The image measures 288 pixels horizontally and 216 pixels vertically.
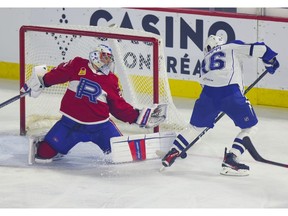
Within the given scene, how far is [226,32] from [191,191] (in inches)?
83.6

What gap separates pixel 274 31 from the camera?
910cm

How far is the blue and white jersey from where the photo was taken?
7.60m

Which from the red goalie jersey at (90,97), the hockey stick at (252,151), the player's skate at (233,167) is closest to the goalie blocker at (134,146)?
the red goalie jersey at (90,97)

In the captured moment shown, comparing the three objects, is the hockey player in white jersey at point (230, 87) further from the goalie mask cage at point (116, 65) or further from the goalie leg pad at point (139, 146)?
the goalie mask cage at point (116, 65)

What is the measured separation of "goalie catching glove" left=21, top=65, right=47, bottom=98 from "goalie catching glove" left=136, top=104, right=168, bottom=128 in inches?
25.0

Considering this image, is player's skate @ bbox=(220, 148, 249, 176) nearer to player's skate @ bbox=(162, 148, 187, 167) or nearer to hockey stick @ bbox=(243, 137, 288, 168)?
hockey stick @ bbox=(243, 137, 288, 168)

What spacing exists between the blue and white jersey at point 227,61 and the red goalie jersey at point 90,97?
54 centimetres

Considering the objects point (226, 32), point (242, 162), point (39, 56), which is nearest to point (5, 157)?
point (39, 56)

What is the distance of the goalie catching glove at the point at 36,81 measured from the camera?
7973 mm

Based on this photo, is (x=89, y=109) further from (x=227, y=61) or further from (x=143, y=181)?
(x=227, y=61)

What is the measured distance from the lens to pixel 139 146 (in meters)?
7.92

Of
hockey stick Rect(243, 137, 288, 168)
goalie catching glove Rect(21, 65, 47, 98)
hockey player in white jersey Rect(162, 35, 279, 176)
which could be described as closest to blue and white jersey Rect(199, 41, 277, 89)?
hockey player in white jersey Rect(162, 35, 279, 176)

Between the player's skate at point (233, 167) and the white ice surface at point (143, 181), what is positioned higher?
the player's skate at point (233, 167)

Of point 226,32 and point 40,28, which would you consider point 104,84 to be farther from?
point 226,32
